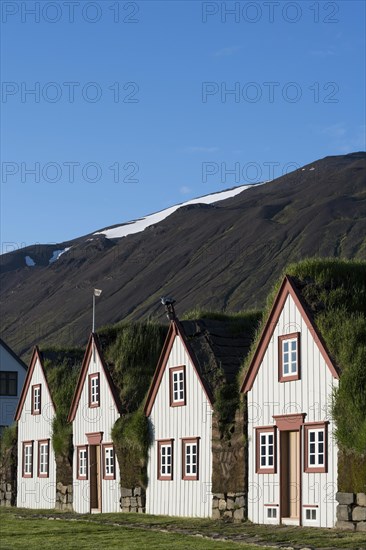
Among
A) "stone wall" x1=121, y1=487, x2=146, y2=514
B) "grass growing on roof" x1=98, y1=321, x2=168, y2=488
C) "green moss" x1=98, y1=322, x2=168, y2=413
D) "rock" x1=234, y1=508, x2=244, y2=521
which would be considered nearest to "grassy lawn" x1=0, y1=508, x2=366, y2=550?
"rock" x1=234, y1=508, x2=244, y2=521

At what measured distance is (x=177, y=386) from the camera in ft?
117

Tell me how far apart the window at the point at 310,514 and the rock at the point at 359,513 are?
2.04 meters

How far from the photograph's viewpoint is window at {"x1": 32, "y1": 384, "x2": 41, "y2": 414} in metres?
48.7

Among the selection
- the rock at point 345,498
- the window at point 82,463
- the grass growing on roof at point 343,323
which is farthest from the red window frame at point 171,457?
the rock at point 345,498

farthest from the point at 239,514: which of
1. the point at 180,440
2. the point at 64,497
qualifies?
the point at 64,497

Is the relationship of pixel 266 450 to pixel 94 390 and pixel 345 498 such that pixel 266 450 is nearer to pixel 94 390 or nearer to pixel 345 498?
pixel 345 498

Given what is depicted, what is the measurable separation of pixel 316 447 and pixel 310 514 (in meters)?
1.93

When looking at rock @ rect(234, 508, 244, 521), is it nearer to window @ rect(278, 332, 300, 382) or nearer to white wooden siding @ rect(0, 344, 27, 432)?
window @ rect(278, 332, 300, 382)

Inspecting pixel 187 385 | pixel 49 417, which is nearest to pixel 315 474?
pixel 187 385

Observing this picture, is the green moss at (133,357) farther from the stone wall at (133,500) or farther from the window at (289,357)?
the window at (289,357)

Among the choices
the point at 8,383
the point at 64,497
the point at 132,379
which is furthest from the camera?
A: the point at 8,383

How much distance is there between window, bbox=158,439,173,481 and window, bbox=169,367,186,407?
148 cm

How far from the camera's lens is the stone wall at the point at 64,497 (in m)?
43.9

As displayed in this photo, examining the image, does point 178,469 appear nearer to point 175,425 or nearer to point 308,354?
point 175,425
